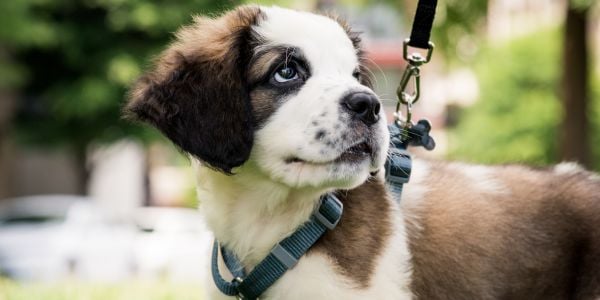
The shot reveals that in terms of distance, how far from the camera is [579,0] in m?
9.56

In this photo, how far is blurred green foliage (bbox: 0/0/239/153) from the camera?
21391 millimetres

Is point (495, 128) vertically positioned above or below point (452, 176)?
below

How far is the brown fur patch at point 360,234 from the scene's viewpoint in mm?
3881

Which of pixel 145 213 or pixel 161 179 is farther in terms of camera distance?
pixel 161 179

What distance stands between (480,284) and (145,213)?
64.3ft

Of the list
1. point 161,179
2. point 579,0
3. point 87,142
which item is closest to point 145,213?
point 87,142

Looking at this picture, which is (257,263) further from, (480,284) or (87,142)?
(87,142)

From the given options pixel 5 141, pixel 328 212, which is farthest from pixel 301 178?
pixel 5 141

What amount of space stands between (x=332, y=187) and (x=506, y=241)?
3.25 ft

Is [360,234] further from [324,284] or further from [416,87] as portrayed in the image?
[416,87]

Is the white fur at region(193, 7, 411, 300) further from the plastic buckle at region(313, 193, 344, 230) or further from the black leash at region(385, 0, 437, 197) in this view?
the black leash at region(385, 0, 437, 197)

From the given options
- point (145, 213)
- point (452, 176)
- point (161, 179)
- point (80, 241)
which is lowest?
point (161, 179)

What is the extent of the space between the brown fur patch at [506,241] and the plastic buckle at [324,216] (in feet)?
1.32

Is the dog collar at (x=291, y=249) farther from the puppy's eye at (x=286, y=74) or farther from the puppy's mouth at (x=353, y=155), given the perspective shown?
the puppy's eye at (x=286, y=74)
